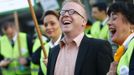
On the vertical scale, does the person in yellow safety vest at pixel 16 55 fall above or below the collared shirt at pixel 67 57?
below

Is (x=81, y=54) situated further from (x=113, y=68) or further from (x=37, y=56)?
(x=37, y=56)

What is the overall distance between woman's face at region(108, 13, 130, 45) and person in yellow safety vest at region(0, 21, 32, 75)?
4173 mm

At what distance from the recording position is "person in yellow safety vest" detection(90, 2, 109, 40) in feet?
30.7

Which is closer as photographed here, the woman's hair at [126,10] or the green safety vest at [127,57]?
the green safety vest at [127,57]

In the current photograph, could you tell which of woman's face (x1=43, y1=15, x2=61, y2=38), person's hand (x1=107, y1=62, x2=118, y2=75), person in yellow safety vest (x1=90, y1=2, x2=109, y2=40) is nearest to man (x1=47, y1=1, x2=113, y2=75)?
person's hand (x1=107, y1=62, x2=118, y2=75)

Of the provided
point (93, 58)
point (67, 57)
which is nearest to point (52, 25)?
point (67, 57)

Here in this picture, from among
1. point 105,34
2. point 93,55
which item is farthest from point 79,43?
point 105,34

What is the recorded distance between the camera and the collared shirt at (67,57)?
19.2 ft

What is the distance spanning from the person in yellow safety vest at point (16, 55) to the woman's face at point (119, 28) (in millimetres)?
4173

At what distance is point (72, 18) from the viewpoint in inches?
234

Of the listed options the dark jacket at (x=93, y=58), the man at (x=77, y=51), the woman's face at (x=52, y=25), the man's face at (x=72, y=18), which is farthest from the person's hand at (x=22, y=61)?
the dark jacket at (x=93, y=58)

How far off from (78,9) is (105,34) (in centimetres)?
332

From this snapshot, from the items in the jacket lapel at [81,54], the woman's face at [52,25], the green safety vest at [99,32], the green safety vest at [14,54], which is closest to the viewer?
the jacket lapel at [81,54]

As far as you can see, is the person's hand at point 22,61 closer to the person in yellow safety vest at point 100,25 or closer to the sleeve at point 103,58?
the person in yellow safety vest at point 100,25
